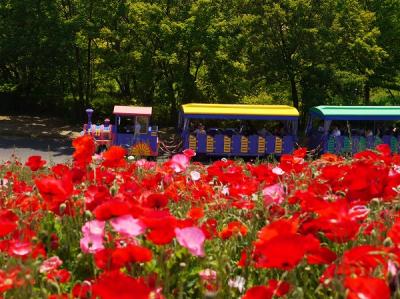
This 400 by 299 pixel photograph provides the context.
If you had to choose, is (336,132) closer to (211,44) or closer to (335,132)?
(335,132)

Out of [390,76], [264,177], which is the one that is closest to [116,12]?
[390,76]

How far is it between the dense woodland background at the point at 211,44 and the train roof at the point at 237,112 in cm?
366

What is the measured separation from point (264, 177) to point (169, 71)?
771 inches

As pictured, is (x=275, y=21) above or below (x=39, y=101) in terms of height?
above

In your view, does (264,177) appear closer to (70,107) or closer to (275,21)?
(275,21)

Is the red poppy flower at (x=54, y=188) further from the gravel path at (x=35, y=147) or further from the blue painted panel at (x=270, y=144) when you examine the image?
the blue painted panel at (x=270, y=144)

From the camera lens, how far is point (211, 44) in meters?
21.4

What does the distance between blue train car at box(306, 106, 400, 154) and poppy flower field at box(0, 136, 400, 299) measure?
14.2 m

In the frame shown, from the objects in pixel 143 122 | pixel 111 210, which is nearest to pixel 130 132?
pixel 143 122

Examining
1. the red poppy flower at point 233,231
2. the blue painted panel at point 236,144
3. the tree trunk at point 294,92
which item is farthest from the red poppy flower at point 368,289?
the tree trunk at point 294,92

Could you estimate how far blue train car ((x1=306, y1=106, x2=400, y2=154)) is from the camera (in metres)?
17.4

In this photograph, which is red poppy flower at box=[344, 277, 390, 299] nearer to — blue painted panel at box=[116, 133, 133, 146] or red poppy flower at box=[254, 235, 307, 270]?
red poppy flower at box=[254, 235, 307, 270]

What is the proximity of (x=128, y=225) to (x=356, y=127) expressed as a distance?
17667 mm

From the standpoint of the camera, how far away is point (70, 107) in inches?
1060
